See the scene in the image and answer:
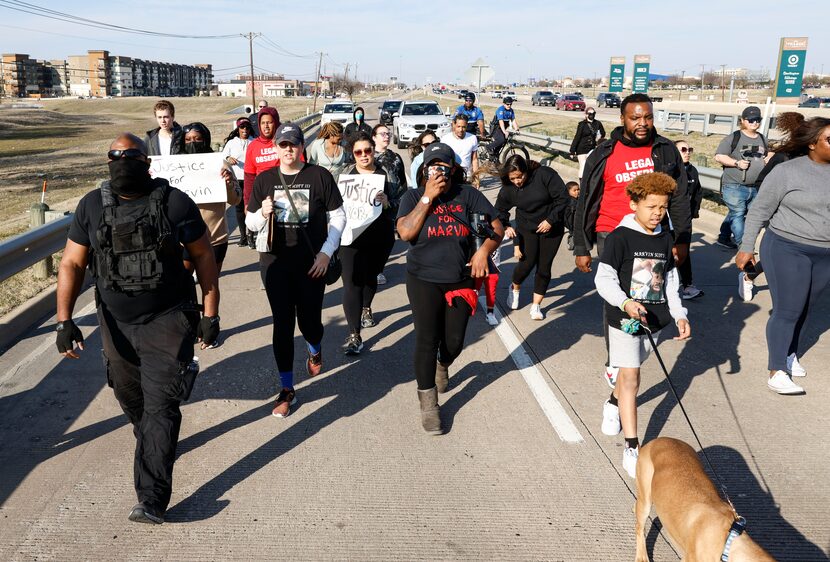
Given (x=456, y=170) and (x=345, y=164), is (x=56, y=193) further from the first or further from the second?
(x=456, y=170)

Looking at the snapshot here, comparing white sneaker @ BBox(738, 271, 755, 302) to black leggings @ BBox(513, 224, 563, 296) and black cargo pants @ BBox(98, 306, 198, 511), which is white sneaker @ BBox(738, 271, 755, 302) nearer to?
black leggings @ BBox(513, 224, 563, 296)

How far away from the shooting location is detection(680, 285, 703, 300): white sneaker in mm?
7547

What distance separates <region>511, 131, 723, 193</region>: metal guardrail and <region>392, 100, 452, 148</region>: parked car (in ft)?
9.64

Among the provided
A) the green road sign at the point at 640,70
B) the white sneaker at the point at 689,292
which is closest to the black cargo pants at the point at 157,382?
the white sneaker at the point at 689,292

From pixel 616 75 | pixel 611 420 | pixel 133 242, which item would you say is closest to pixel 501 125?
pixel 611 420

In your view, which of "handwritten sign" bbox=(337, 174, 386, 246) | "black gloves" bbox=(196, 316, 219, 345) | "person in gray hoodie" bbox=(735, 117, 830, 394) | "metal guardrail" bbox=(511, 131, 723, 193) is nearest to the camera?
"black gloves" bbox=(196, 316, 219, 345)

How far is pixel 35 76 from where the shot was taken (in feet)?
630

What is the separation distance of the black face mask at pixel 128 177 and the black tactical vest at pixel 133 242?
5cm

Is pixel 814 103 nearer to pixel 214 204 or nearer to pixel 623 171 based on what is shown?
pixel 623 171

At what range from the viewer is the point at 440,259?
4434mm

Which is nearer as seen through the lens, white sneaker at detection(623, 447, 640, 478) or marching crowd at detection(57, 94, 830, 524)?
marching crowd at detection(57, 94, 830, 524)

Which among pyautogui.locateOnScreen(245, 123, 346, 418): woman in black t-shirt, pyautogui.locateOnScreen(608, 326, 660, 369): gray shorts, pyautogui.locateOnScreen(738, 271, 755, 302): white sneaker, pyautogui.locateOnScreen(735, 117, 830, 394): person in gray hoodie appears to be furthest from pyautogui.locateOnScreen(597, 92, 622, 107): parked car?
pyautogui.locateOnScreen(608, 326, 660, 369): gray shorts

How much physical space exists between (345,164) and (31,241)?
3214mm

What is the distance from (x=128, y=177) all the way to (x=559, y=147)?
1880cm
